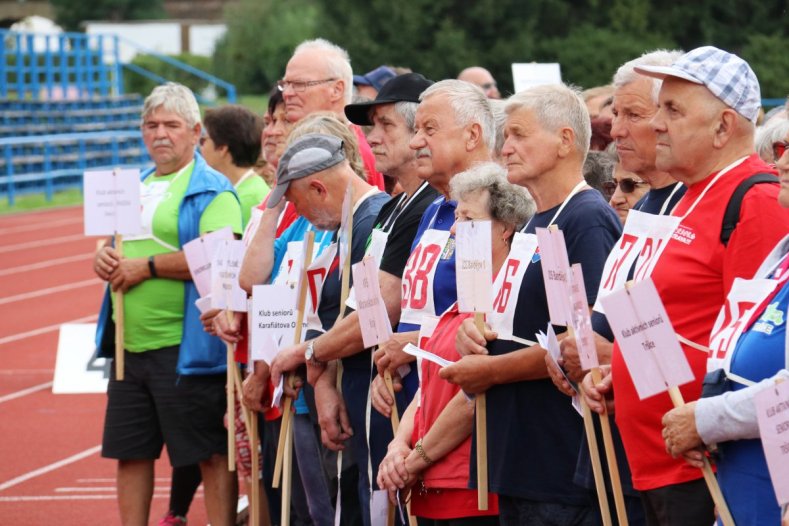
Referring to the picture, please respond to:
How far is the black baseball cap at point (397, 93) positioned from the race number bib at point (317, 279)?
0.53 m

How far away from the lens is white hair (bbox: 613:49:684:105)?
3994 mm

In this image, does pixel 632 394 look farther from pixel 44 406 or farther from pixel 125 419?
pixel 44 406

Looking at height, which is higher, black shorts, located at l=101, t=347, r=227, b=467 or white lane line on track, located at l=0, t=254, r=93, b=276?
black shorts, located at l=101, t=347, r=227, b=467

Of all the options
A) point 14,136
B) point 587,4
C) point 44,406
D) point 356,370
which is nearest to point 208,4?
point 587,4

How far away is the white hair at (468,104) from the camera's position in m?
4.77

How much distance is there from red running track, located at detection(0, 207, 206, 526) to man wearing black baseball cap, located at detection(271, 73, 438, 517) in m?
2.74

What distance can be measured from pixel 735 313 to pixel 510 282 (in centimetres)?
102

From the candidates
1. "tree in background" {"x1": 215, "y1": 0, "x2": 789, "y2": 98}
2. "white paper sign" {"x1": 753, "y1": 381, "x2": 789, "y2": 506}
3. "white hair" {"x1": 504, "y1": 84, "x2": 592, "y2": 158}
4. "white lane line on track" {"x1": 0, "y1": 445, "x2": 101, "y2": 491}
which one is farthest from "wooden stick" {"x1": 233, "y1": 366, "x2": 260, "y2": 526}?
"tree in background" {"x1": 215, "y1": 0, "x2": 789, "y2": 98}

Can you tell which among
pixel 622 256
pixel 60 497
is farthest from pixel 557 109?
pixel 60 497

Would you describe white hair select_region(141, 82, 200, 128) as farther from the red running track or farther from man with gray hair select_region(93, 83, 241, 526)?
the red running track

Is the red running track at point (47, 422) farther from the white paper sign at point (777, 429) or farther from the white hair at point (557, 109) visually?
the white paper sign at point (777, 429)

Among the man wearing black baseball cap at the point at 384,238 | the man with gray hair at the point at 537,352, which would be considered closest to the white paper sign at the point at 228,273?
the man wearing black baseball cap at the point at 384,238

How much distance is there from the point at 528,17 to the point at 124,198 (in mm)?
33749

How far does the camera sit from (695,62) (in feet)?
12.1
